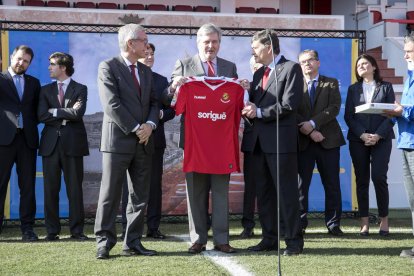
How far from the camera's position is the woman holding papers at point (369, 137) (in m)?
8.02

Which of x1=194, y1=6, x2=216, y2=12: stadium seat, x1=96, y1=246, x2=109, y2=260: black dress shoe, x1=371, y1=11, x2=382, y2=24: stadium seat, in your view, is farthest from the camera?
x1=371, y1=11, x2=382, y2=24: stadium seat

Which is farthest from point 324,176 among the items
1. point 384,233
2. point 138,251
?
point 138,251

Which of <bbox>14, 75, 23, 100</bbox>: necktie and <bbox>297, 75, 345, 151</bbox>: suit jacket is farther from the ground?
<bbox>14, 75, 23, 100</bbox>: necktie

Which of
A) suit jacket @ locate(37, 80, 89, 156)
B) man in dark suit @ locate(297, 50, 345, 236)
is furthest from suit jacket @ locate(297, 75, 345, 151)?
suit jacket @ locate(37, 80, 89, 156)

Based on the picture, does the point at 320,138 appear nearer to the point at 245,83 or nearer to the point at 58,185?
the point at 245,83

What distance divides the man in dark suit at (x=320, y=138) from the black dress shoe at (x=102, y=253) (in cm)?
262

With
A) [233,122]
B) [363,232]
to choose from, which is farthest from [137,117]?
[363,232]

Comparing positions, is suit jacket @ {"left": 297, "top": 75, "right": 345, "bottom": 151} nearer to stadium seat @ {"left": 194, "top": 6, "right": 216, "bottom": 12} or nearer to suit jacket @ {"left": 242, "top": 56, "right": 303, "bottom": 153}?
suit jacket @ {"left": 242, "top": 56, "right": 303, "bottom": 153}

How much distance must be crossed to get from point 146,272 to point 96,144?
4188 millimetres

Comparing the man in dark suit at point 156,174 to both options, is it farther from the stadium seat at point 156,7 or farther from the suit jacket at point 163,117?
the stadium seat at point 156,7

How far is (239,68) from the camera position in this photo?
9.74 metres

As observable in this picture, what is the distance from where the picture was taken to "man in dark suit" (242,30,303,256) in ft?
20.8

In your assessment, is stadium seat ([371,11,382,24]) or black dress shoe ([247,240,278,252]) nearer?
black dress shoe ([247,240,278,252])

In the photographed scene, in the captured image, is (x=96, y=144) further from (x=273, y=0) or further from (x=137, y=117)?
(x=273, y=0)
